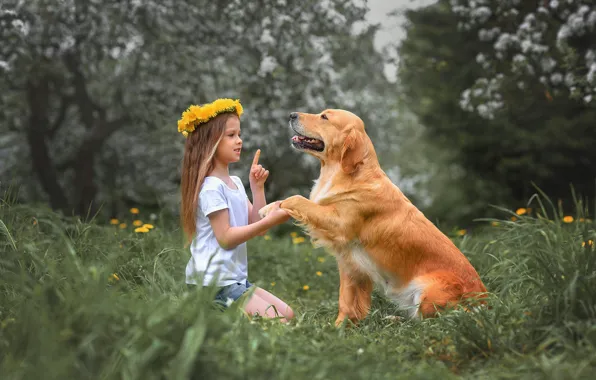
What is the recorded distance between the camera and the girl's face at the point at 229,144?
Answer: 3.58 metres

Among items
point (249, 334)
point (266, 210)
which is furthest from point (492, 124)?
point (249, 334)

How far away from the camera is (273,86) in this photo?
291 inches

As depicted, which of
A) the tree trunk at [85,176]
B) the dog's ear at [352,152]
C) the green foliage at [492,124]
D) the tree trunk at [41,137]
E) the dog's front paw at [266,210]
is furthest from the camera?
the tree trunk at [85,176]

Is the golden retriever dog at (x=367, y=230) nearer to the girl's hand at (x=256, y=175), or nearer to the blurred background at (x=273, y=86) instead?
the girl's hand at (x=256, y=175)

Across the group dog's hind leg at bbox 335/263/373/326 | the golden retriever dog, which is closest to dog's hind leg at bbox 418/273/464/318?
the golden retriever dog

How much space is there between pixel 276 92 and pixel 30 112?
3386 mm

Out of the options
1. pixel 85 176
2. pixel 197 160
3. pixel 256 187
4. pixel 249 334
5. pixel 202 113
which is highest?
pixel 202 113

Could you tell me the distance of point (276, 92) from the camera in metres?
7.36

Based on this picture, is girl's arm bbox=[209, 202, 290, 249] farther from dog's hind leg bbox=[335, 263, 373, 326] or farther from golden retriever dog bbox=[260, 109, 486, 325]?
dog's hind leg bbox=[335, 263, 373, 326]

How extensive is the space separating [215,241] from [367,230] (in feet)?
2.81

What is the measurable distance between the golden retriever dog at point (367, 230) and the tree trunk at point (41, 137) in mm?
5652

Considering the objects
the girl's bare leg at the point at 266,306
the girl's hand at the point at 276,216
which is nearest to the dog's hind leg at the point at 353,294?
the girl's bare leg at the point at 266,306

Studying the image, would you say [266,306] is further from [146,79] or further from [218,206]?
[146,79]

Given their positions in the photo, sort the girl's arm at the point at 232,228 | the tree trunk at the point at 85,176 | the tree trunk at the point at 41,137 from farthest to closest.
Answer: the tree trunk at the point at 85,176 → the tree trunk at the point at 41,137 → the girl's arm at the point at 232,228
